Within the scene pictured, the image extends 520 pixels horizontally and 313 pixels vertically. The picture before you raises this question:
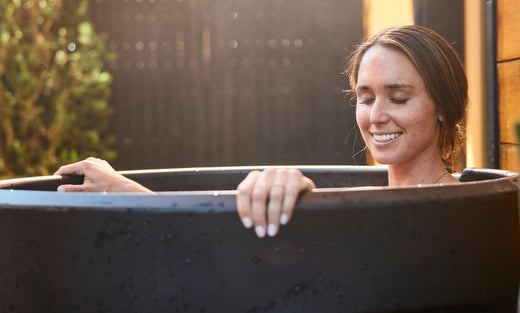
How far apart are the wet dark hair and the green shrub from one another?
299 cm

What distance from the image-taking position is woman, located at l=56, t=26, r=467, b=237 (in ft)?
3.86

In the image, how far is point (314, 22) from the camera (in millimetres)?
4773

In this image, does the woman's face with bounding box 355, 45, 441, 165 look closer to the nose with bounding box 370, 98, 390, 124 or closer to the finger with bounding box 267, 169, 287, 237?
the nose with bounding box 370, 98, 390, 124

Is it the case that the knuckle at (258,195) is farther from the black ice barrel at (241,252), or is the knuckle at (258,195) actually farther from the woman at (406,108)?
the woman at (406,108)

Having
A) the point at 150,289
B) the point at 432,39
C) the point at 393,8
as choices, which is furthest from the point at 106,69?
the point at 150,289

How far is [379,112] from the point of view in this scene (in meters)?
1.18

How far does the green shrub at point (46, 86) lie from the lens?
3.69 meters

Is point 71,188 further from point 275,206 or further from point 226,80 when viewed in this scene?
point 226,80

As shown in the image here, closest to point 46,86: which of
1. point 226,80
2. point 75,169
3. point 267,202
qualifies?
point 226,80

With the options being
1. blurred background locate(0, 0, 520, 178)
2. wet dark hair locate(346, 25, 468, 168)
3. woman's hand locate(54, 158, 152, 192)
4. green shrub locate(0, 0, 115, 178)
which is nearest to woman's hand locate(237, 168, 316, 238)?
woman's hand locate(54, 158, 152, 192)

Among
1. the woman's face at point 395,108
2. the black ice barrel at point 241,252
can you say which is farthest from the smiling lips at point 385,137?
the black ice barrel at point 241,252

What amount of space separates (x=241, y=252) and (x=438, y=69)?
783 mm

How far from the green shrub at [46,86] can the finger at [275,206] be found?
3392 mm

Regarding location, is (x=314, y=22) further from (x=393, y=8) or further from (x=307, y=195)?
(x=307, y=195)
